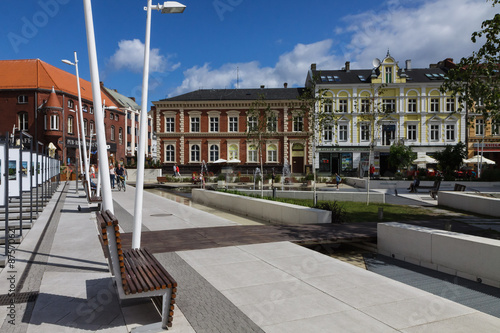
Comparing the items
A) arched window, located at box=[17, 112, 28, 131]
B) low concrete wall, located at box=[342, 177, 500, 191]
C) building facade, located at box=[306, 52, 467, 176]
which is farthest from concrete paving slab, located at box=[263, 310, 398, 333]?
arched window, located at box=[17, 112, 28, 131]

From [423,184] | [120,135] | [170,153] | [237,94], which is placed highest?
[237,94]

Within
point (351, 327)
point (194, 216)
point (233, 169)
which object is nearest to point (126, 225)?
point (194, 216)

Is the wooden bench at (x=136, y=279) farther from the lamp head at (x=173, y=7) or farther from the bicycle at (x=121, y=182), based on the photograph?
the bicycle at (x=121, y=182)

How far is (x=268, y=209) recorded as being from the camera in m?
13.6

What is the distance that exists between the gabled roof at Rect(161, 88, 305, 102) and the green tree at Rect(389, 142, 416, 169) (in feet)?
48.5

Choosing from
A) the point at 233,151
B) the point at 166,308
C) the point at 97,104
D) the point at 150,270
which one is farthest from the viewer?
the point at 233,151

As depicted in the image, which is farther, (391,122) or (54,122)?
(54,122)

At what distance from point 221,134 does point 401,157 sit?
74.0 feet

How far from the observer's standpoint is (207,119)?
52656 mm

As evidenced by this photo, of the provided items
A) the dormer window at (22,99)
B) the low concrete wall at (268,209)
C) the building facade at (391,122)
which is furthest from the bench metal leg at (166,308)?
the dormer window at (22,99)

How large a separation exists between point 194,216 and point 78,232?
4078mm

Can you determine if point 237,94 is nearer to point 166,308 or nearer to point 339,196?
point 339,196

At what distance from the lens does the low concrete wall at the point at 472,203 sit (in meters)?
14.7

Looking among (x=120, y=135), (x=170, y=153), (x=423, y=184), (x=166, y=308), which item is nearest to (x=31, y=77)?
(x=120, y=135)
